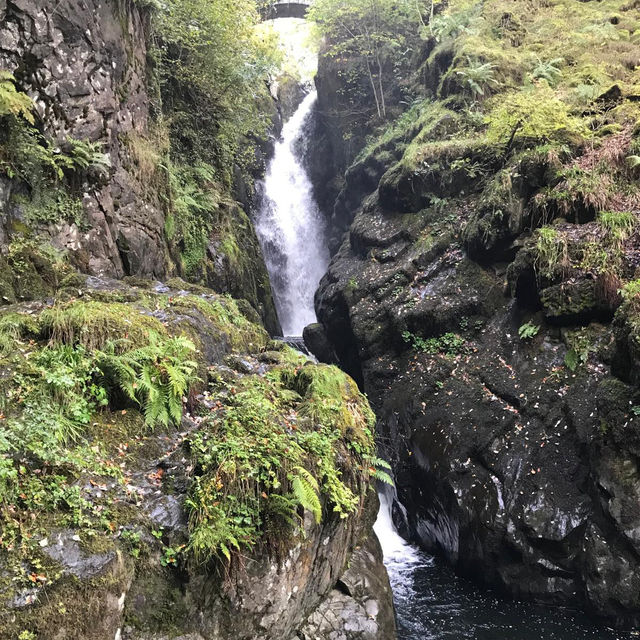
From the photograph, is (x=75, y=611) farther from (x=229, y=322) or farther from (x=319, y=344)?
(x=319, y=344)

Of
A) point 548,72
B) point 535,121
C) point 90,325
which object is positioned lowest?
point 90,325

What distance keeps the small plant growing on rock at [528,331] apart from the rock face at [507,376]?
1.2 inches

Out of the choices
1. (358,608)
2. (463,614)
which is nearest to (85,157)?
(358,608)

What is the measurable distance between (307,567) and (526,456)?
5703 mm

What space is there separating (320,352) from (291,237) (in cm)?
806

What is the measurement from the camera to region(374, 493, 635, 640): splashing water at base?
7520 millimetres

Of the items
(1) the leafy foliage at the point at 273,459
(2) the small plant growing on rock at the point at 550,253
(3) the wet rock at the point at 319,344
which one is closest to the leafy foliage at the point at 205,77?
(3) the wet rock at the point at 319,344

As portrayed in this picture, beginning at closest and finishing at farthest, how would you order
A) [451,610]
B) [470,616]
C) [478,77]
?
[470,616] → [451,610] → [478,77]

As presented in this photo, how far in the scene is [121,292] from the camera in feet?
23.1

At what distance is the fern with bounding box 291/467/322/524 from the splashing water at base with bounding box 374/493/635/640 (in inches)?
189

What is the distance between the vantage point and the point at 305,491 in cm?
436

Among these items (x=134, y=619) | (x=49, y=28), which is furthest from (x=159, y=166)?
(x=134, y=619)

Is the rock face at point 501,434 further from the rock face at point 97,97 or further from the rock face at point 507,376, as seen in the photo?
the rock face at point 97,97

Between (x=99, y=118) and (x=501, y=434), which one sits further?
(x=501, y=434)
